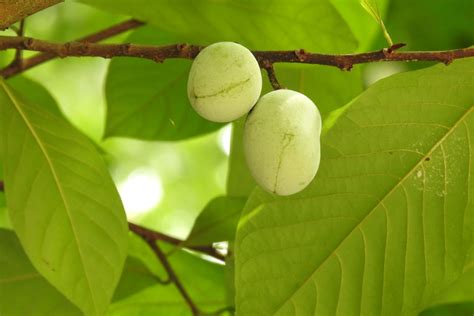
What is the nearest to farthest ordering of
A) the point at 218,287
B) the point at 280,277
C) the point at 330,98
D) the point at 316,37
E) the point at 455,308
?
the point at 280,277 → the point at 316,37 → the point at 330,98 → the point at 218,287 → the point at 455,308

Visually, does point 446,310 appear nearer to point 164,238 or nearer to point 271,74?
point 164,238

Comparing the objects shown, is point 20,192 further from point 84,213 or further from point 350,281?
point 350,281

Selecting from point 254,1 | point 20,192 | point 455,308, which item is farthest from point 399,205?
point 455,308

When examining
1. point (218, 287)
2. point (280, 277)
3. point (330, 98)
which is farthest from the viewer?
point (218, 287)

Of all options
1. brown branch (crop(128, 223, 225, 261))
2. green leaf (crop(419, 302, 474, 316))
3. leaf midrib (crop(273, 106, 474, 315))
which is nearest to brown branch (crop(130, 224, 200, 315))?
brown branch (crop(128, 223, 225, 261))

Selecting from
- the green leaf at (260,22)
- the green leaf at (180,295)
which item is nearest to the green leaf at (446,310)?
the green leaf at (180,295)

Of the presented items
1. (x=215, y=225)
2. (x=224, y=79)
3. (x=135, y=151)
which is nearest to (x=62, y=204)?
(x=224, y=79)

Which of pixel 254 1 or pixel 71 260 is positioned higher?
pixel 254 1
